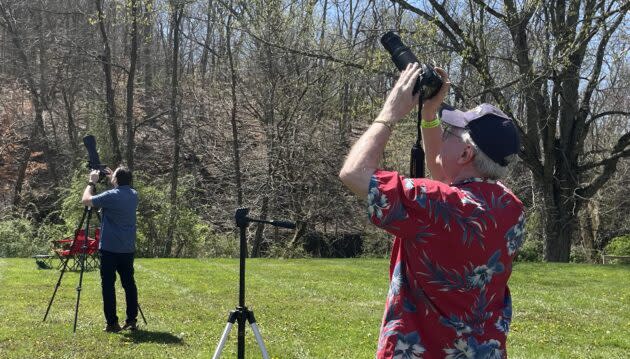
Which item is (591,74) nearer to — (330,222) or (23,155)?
(330,222)

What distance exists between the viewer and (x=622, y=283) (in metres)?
12.2

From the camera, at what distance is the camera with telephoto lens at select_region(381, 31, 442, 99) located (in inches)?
88.3

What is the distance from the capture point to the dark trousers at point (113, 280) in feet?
22.8

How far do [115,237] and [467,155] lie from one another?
220 inches

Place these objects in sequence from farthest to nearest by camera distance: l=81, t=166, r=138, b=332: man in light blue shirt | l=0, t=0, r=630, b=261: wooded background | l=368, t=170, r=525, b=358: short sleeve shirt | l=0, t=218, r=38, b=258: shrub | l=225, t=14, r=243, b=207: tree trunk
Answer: l=225, t=14, r=243, b=207: tree trunk, l=0, t=218, r=38, b=258: shrub, l=0, t=0, r=630, b=261: wooded background, l=81, t=166, r=138, b=332: man in light blue shirt, l=368, t=170, r=525, b=358: short sleeve shirt

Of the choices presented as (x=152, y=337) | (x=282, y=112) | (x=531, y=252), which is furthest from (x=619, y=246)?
(x=152, y=337)

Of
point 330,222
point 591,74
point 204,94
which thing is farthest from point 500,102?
point 204,94

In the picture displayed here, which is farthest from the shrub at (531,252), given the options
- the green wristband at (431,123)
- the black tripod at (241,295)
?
the green wristband at (431,123)

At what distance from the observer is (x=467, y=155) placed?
6.94ft

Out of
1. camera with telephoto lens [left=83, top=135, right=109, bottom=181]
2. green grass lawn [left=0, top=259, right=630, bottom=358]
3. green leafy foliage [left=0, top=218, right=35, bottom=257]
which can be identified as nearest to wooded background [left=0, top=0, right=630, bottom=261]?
green leafy foliage [left=0, top=218, right=35, bottom=257]

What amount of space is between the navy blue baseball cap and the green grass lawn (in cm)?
445

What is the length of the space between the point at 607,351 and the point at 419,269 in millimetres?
5475

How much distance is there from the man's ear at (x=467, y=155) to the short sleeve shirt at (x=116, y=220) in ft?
18.1

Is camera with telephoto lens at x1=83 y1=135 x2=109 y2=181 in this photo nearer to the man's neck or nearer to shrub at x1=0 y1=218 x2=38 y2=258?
the man's neck
